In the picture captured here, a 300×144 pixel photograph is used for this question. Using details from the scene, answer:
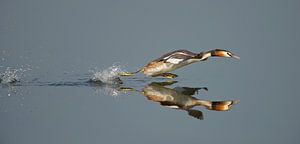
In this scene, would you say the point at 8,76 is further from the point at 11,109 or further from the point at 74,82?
the point at 11,109

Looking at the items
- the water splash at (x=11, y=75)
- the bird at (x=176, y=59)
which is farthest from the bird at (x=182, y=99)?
the water splash at (x=11, y=75)

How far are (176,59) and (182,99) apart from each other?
125 centimetres

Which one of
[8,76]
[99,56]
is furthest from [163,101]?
[99,56]

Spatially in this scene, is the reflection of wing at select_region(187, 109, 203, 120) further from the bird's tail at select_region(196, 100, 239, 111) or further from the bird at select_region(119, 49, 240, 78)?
the bird at select_region(119, 49, 240, 78)

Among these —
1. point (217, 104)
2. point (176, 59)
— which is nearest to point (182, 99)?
point (217, 104)

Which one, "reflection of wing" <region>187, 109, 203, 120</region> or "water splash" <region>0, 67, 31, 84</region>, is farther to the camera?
"water splash" <region>0, 67, 31, 84</region>

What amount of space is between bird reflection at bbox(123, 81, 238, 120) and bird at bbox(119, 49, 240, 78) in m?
0.45

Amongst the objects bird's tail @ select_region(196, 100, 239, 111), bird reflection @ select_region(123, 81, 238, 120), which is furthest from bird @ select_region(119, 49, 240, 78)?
bird's tail @ select_region(196, 100, 239, 111)

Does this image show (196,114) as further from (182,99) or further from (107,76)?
(107,76)

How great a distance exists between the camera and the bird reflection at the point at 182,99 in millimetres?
7027

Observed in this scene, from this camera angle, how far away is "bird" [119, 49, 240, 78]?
846 cm

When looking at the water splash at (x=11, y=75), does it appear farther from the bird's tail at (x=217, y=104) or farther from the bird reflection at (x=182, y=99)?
the bird's tail at (x=217, y=104)

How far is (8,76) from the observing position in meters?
8.66

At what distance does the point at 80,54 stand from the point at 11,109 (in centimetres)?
388
